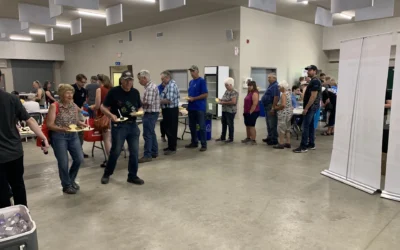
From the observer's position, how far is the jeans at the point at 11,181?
252cm

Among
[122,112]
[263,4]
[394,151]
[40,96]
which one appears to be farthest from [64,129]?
[263,4]

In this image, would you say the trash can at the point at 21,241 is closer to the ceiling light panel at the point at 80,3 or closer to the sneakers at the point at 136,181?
the sneakers at the point at 136,181

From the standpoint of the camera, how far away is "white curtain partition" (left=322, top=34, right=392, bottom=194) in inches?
145

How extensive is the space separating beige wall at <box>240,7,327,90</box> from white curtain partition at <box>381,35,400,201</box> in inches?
253

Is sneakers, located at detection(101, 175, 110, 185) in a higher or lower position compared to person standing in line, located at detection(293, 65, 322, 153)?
lower

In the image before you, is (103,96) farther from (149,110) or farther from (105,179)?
(105,179)

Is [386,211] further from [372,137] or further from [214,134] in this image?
[214,134]

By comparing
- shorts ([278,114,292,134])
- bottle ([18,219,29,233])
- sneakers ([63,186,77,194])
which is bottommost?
sneakers ([63,186,77,194])

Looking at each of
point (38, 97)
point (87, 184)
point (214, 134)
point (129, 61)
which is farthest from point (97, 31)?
point (87, 184)

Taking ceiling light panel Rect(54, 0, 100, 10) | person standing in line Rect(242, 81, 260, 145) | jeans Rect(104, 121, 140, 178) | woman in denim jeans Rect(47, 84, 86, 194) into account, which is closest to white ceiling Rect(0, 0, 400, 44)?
ceiling light panel Rect(54, 0, 100, 10)

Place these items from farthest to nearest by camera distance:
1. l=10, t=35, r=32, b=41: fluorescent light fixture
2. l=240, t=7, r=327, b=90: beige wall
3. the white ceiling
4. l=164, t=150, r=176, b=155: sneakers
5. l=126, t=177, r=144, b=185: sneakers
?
l=10, t=35, r=32, b=41: fluorescent light fixture, l=240, t=7, r=327, b=90: beige wall, the white ceiling, l=164, t=150, r=176, b=155: sneakers, l=126, t=177, r=144, b=185: sneakers

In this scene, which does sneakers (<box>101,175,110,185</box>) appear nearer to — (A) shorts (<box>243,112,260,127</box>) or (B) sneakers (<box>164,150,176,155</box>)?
(B) sneakers (<box>164,150,176,155</box>)

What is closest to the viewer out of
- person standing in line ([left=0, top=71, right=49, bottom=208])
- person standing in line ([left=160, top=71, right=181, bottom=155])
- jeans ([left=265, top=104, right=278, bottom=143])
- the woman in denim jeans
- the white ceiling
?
person standing in line ([left=0, top=71, right=49, bottom=208])

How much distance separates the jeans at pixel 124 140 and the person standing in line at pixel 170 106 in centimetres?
151
